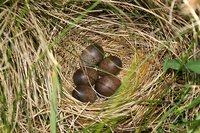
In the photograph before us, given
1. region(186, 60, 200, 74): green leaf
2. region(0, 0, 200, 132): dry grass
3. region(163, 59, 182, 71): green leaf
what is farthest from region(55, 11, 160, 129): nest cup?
region(186, 60, 200, 74): green leaf

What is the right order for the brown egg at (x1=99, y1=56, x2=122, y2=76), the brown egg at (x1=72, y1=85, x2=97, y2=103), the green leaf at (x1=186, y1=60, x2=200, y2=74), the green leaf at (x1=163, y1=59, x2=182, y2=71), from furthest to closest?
the brown egg at (x1=99, y1=56, x2=122, y2=76), the brown egg at (x1=72, y1=85, x2=97, y2=103), the green leaf at (x1=163, y1=59, x2=182, y2=71), the green leaf at (x1=186, y1=60, x2=200, y2=74)

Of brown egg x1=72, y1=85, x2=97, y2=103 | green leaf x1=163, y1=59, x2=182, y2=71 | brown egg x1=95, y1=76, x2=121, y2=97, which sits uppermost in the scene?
green leaf x1=163, y1=59, x2=182, y2=71

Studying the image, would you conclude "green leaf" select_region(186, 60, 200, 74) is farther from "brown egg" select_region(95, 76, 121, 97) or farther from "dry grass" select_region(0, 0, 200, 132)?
"brown egg" select_region(95, 76, 121, 97)

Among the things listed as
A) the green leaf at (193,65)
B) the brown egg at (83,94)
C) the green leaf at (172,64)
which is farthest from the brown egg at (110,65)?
the green leaf at (193,65)

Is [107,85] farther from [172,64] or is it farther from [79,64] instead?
[172,64]

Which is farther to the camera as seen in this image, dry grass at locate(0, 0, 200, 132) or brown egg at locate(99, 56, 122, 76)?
brown egg at locate(99, 56, 122, 76)

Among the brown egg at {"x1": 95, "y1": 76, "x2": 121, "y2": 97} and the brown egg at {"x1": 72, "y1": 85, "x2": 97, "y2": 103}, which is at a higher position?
the brown egg at {"x1": 95, "y1": 76, "x2": 121, "y2": 97}

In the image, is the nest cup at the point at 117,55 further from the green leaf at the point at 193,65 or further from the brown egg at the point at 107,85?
the green leaf at the point at 193,65

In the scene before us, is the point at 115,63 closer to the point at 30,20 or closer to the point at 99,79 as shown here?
the point at 99,79
